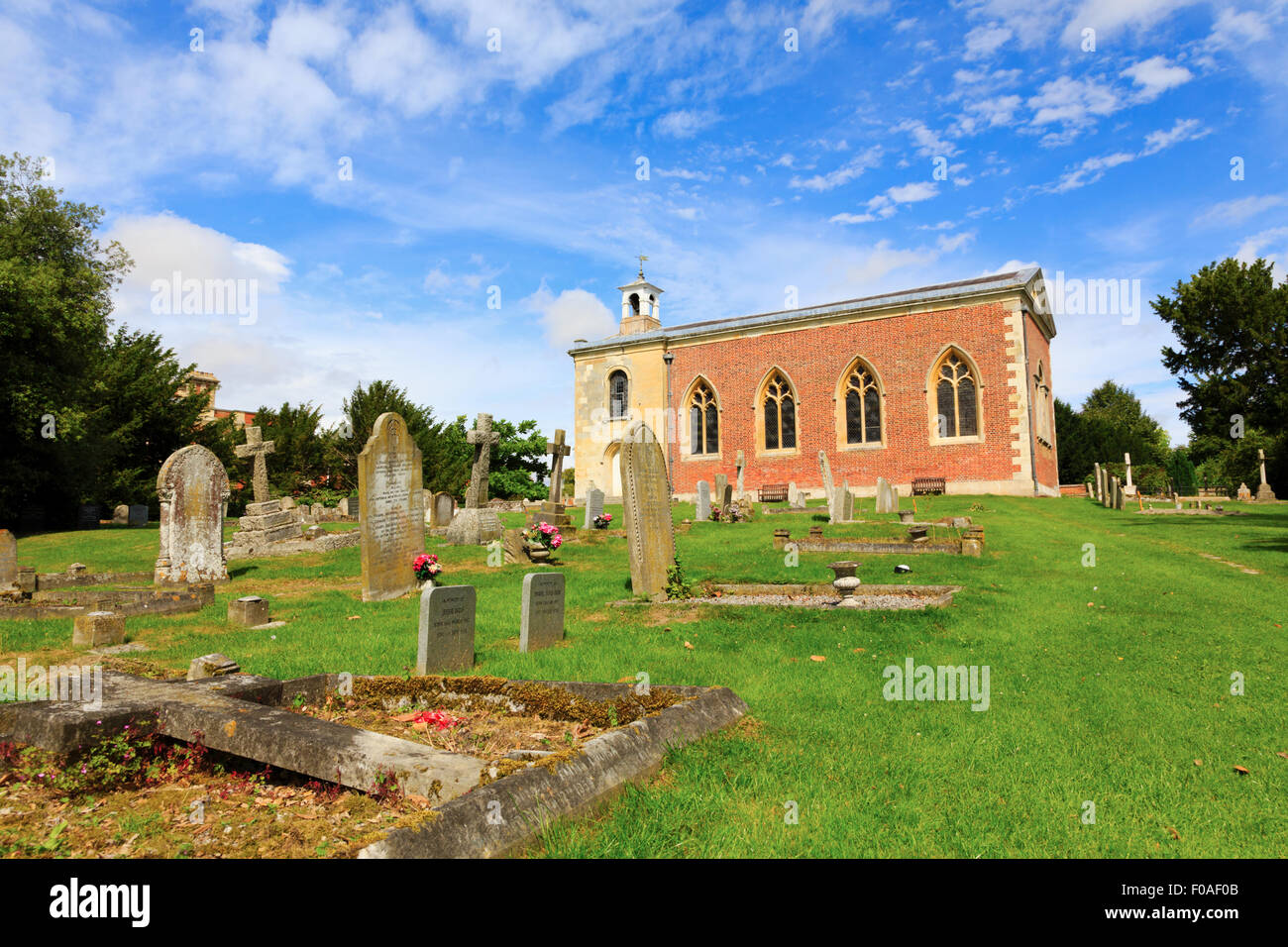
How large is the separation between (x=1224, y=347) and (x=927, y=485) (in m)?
18.3

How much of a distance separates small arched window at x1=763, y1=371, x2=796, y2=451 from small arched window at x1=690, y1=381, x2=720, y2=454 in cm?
264

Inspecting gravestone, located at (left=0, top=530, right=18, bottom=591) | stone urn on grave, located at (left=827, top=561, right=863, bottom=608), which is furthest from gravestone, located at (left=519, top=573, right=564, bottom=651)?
gravestone, located at (left=0, top=530, right=18, bottom=591)

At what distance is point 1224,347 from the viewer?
35438 mm

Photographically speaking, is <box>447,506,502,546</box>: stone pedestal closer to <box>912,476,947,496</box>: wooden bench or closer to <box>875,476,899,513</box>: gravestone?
<box>875,476,899,513</box>: gravestone

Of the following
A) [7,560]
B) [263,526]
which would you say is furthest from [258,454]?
[7,560]

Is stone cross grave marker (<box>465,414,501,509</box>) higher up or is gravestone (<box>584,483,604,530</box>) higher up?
stone cross grave marker (<box>465,414,501,509</box>)

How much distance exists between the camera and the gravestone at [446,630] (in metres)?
6.45

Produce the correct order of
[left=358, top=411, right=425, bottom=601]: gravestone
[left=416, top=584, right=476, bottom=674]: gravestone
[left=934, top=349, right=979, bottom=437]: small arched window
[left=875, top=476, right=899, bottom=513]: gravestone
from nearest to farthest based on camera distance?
[left=416, top=584, right=476, bottom=674]: gravestone → [left=358, top=411, right=425, bottom=601]: gravestone → [left=875, top=476, right=899, bottom=513]: gravestone → [left=934, top=349, right=979, bottom=437]: small arched window

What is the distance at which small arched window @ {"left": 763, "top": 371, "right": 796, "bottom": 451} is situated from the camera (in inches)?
1393

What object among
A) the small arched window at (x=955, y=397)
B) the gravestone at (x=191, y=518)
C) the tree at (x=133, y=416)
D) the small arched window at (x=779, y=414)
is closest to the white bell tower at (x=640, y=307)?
the small arched window at (x=779, y=414)
